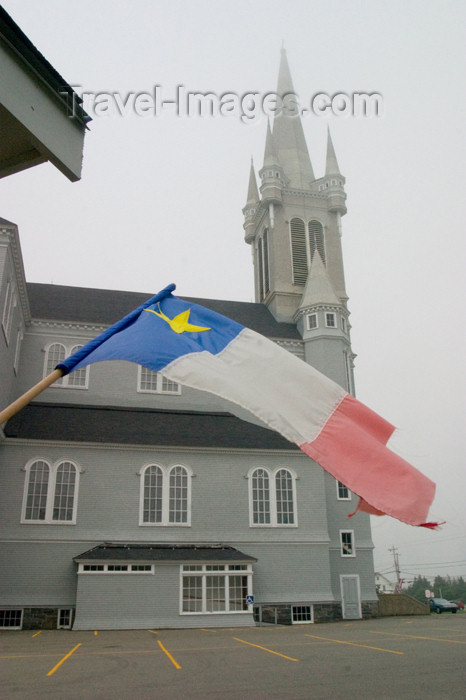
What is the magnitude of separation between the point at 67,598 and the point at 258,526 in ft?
31.1

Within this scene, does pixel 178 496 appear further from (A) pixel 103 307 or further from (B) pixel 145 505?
(A) pixel 103 307

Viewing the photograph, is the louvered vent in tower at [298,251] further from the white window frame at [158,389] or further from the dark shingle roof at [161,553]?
the dark shingle roof at [161,553]

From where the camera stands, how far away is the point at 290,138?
180 ft

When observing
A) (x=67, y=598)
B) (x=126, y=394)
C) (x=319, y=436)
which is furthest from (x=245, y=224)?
(x=319, y=436)

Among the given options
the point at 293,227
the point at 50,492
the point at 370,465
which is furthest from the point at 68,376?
the point at 370,465

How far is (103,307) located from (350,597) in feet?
74.1

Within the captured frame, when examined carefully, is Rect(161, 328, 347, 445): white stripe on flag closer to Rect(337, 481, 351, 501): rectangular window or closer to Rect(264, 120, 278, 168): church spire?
Rect(337, 481, 351, 501): rectangular window

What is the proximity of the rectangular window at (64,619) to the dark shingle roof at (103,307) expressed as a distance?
15.9 m

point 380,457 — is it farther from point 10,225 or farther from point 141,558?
point 10,225

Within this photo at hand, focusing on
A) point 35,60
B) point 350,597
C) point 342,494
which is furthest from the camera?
point 342,494

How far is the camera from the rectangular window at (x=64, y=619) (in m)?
27.2

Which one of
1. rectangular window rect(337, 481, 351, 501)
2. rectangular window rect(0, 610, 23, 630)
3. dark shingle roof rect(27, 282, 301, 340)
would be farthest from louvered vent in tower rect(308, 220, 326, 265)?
rectangular window rect(0, 610, 23, 630)

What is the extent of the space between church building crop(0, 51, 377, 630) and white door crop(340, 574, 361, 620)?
8cm

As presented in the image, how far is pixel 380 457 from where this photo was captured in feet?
18.4
